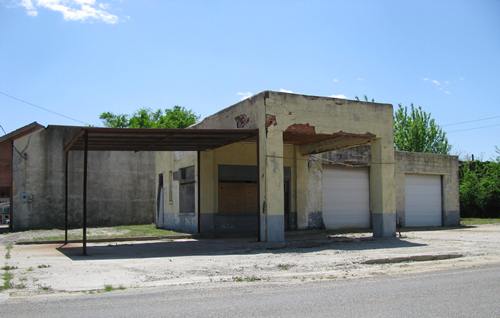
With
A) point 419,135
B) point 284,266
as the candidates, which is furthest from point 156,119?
point 284,266

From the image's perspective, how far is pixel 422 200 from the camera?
31812 mm

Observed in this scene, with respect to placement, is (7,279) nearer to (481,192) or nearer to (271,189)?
(271,189)

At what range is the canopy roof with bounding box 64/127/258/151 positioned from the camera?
17938mm

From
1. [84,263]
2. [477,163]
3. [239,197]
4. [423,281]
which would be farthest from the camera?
[477,163]

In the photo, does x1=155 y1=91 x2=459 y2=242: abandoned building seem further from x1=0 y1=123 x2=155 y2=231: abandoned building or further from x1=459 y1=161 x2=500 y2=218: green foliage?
x1=459 y1=161 x2=500 y2=218: green foliage

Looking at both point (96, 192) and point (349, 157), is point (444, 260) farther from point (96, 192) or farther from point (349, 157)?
point (96, 192)

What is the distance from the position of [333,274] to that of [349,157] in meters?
16.9

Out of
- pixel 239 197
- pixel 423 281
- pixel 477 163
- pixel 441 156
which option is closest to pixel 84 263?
pixel 423 281

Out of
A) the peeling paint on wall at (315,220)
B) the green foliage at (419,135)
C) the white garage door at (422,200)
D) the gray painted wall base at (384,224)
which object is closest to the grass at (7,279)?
the gray painted wall base at (384,224)

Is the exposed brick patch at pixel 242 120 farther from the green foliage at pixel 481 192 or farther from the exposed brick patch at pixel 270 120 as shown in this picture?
Answer: the green foliage at pixel 481 192

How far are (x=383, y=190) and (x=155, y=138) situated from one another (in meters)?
8.97

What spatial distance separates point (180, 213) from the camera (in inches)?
1077

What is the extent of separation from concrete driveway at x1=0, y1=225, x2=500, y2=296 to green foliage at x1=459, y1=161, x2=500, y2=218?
19152 mm

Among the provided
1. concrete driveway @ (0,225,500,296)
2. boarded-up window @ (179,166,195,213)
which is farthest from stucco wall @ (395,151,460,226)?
boarded-up window @ (179,166,195,213)
